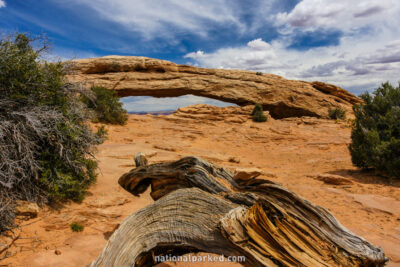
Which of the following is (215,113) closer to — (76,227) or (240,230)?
(76,227)

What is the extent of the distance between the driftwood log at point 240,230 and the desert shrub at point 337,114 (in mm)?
25249

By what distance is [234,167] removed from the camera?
9.70 meters

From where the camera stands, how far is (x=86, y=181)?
5938 mm

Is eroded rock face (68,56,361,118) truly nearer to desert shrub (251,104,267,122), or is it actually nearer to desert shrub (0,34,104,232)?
desert shrub (251,104,267,122)

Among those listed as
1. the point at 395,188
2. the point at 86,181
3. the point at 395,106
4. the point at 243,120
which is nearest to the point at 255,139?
the point at 243,120

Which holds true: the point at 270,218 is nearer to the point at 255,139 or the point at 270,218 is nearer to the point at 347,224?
the point at 347,224

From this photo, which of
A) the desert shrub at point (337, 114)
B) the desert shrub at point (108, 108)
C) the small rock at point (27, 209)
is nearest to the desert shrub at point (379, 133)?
the small rock at point (27, 209)

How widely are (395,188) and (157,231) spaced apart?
814 cm

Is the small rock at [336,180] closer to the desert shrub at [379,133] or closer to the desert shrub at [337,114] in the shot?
the desert shrub at [379,133]

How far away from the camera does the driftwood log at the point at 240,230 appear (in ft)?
6.86

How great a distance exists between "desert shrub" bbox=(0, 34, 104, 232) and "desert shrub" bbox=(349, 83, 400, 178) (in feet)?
31.4

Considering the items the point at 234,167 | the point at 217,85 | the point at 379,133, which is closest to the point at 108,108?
the point at 217,85

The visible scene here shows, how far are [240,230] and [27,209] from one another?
13.6 ft

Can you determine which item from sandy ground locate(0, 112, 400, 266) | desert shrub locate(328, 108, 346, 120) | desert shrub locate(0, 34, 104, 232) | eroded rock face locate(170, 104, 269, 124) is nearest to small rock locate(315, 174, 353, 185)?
sandy ground locate(0, 112, 400, 266)
